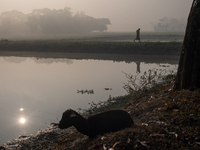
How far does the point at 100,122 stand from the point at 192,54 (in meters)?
3.47

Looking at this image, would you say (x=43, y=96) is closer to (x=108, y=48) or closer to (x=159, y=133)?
(x=159, y=133)

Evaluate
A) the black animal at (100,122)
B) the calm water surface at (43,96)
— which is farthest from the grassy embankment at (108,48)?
the black animal at (100,122)

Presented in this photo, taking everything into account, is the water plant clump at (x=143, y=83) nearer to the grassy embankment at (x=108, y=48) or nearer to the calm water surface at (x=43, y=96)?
the calm water surface at (x=43, y=96)

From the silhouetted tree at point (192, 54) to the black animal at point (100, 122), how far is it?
2.48m

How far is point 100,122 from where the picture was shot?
4762 millimetres

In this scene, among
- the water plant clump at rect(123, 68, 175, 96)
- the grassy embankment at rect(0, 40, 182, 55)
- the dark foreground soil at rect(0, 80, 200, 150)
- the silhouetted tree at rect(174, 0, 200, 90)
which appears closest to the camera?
the dark foreground soil at rect(0, 80, 200, 150)

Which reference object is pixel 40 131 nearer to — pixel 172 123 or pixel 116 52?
pixel 172 123

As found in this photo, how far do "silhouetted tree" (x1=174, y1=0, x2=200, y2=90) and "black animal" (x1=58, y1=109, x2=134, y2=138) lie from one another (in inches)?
97.5

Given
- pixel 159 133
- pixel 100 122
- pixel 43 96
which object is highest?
pixel 159 133

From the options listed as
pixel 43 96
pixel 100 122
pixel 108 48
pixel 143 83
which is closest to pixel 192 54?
pixel 143 83

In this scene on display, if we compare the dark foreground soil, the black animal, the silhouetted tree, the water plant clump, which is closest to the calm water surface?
the water plant clump

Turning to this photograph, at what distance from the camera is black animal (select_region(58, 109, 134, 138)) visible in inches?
187

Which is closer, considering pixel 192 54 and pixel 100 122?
pixel 100 122

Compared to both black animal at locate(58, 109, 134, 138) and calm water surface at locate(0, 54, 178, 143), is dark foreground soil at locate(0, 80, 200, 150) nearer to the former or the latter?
black animal at locate(58, 109, 134, 138)
